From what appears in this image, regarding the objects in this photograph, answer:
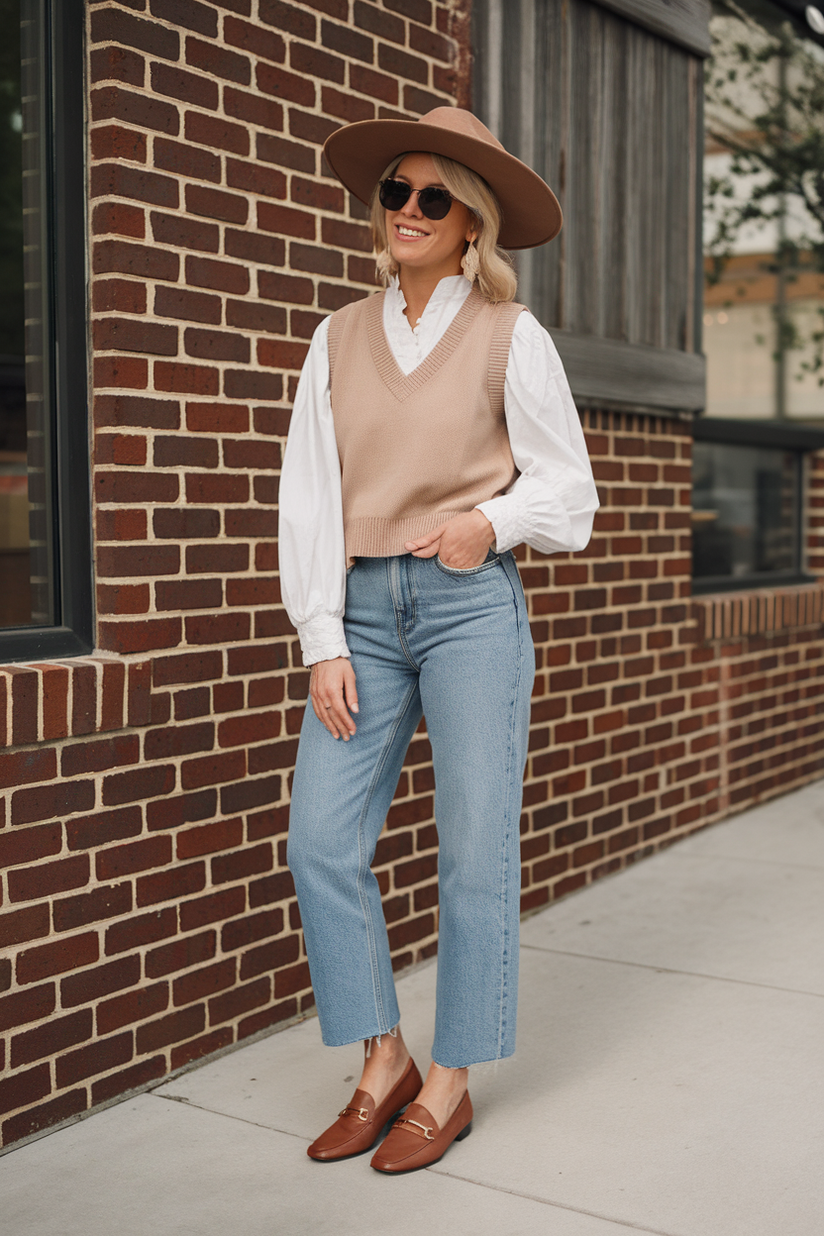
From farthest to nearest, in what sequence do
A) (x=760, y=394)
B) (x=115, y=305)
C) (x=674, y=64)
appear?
(x=760, y=394) < (x=674, y=64) < (x=115, y=305)

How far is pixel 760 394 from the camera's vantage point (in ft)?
25.4

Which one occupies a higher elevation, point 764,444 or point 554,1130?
point 764,444

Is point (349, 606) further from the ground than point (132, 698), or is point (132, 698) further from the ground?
point (349, 606)

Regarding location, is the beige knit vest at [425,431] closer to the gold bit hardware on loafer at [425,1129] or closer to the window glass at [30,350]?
the window glass at [30,350]

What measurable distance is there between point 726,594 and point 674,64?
2176 mm

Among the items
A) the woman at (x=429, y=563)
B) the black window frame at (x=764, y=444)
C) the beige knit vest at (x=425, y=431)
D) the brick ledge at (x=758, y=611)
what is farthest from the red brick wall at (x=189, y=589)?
the black window frame at (x=764, y=444)

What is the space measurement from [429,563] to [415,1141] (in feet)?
3.79

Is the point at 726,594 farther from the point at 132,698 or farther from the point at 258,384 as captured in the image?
the point at 132,698

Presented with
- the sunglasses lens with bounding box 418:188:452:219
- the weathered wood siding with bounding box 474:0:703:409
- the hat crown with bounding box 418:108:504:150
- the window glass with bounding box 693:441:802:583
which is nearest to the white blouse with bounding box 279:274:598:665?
the sunglasses lens with bounding box 418:188:452:219

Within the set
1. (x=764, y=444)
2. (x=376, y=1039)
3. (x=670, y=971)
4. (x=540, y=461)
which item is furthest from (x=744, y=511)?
(x=376, y=1039)

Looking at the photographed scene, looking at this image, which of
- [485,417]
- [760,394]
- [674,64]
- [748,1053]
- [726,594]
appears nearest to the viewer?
[485,417]

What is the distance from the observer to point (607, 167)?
15.8 ft

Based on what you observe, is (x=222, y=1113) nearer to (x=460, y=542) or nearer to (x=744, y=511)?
(x=460, y=542)

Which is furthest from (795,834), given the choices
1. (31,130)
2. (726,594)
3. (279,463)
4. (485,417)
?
(31,130)
